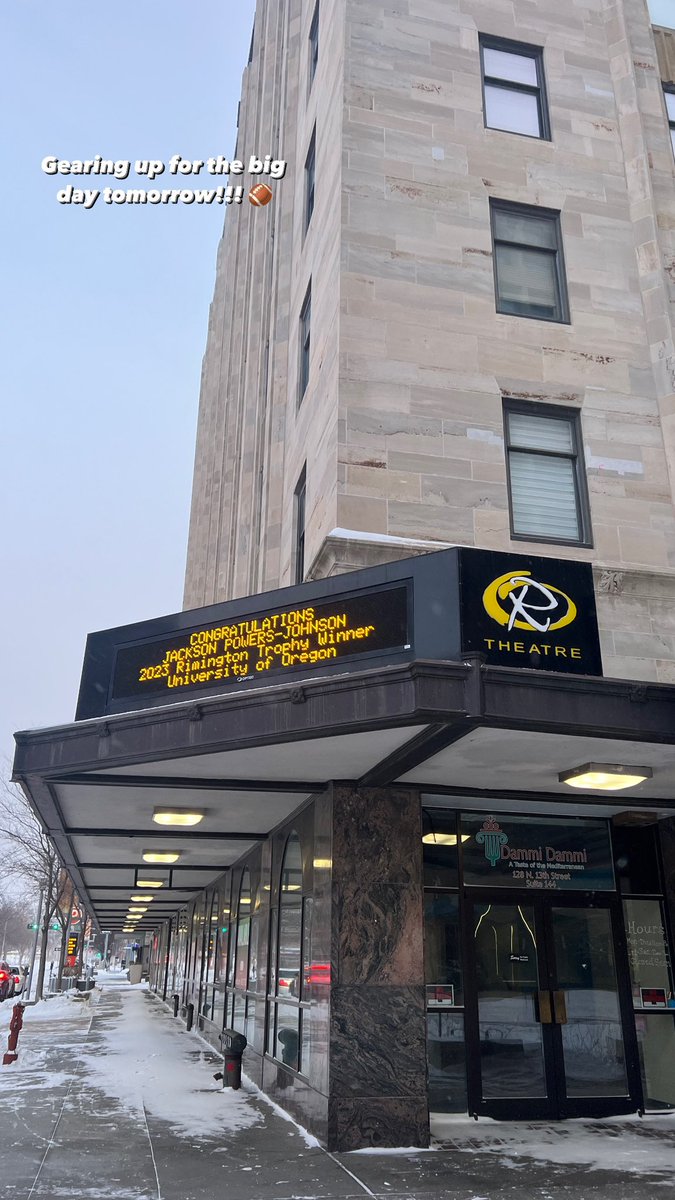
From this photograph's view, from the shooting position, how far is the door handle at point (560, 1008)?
→ 11.1 meters

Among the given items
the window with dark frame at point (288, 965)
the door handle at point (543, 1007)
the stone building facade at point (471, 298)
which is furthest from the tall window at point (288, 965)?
the stone building facade at point (471, 298)

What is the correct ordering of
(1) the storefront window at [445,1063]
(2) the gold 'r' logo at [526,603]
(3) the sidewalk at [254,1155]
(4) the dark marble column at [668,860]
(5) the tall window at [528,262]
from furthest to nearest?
1. (5) the tall window at [528,262]
2. (4) the dark marble column at [668,860]
3. (1) the storefront window at [445,1063]
4. (2) the gold 'r' logo at [526,603]
5. (3) the sidewalk at [254,1155]

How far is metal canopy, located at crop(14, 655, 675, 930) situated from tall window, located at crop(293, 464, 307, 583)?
4653 millimetres

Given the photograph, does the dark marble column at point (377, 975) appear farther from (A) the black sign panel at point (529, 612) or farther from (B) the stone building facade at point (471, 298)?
(B) the stone building facade at point (471, 298)

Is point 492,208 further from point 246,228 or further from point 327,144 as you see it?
point 246,228

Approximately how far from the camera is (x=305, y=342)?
16.7m

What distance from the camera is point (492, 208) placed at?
14.6 m

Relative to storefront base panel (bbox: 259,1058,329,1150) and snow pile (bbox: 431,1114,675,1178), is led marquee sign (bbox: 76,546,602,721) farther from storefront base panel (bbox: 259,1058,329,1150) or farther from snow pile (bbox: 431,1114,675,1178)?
snow pile (bbox: 431,1114,675,1178)

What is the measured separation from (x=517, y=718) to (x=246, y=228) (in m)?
40.9

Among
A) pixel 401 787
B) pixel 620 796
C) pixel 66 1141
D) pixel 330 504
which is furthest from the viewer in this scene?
pixel 330 504

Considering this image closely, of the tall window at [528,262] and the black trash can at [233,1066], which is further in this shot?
the tall window at [528,262]

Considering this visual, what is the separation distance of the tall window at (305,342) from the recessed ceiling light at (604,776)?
30.0 ft

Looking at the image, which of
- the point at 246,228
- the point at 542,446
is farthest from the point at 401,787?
the point at 246,228

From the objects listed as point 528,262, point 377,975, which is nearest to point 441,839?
point 377,975
